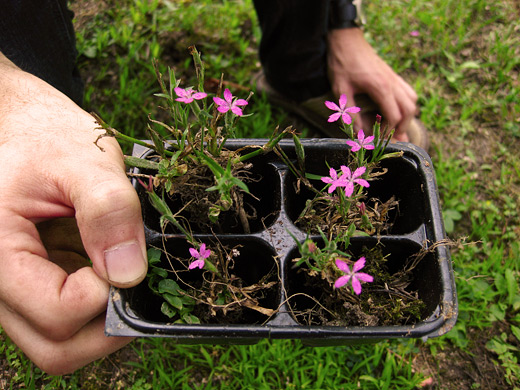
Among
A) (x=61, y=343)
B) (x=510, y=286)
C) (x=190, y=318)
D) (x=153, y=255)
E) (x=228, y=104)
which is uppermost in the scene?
(x=228, y=104)

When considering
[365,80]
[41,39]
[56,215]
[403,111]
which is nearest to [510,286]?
[403,111]

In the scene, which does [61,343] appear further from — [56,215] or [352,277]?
[352,277]

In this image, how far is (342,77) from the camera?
1997 millimetres

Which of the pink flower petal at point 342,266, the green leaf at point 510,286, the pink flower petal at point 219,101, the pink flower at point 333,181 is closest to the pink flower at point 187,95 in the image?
the pink flower petal at point 219,101

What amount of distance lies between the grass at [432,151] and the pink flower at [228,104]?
0.94m

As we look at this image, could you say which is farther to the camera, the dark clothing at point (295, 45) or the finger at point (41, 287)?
the dark clothing at point (295, 45)

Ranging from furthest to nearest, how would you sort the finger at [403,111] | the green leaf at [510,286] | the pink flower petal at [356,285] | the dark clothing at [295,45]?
the finger at [403,111]
the dark clothing at [295,45]
the green leaf at [510,286]
the pink flower petal at [356,285]

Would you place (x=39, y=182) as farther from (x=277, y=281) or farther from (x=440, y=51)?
(x=440, y=51)

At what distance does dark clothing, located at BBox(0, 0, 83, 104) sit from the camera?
1.49m

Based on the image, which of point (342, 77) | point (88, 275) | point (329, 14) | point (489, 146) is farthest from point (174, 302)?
point (489, 146)

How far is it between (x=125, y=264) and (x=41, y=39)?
3.55 ft

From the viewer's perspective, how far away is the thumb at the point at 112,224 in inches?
37.9

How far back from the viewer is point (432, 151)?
2.09 meters

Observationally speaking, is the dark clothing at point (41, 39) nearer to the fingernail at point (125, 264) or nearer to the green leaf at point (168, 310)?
the fingernail at point (125, 264)
